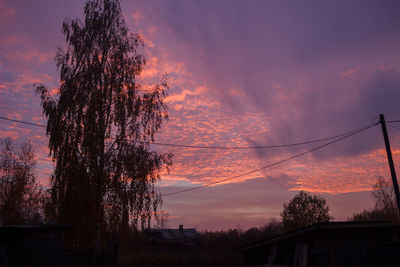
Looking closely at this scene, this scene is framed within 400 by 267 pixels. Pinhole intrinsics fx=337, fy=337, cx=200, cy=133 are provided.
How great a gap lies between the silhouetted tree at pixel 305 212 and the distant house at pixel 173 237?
14360 millimetres

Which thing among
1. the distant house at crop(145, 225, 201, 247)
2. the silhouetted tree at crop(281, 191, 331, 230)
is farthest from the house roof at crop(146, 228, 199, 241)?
the silhouetted tree at crop(281, 191, 331, 230)

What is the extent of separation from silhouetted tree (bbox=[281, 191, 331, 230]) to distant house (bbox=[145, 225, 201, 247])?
14.4m

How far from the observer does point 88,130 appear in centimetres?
1875

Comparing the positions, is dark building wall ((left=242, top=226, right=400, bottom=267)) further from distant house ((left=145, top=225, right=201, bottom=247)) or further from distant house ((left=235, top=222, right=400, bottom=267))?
distant house ((left=145, top=225, right=201, bottom=247))

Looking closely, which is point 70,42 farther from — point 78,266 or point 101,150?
point 78,266

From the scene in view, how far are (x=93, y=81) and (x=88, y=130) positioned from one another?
128 inches

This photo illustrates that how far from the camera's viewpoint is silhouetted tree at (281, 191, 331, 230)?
4422 centimetres

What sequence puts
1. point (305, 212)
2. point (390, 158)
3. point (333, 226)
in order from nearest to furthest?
point (333, 226), point (390, 158), point (305, 212)

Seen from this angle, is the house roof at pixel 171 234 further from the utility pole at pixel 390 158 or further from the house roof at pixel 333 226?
the utility pole at pixel 390 158

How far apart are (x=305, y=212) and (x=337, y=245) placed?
3140cm

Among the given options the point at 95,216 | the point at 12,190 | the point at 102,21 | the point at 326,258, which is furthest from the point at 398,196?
the point at 12,190

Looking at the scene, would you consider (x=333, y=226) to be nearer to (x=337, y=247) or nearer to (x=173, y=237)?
(x=337, y=247)

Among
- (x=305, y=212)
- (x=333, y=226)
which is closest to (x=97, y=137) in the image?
(x=333, y=226)

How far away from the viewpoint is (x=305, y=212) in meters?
44.4
